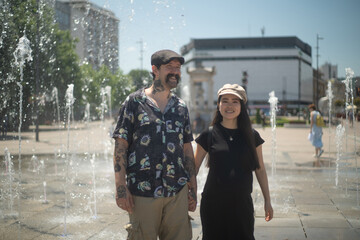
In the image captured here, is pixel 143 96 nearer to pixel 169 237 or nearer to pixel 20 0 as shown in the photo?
pixel 169 237

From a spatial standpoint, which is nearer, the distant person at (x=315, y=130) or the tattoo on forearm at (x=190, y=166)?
the tattoo on forearm at (x=190, y=166)

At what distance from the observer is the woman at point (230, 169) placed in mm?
3033

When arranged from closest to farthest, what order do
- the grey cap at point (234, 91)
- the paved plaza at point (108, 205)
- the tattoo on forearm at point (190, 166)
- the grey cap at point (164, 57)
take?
the grey cap at point (164, 57) → the tattoo on forearm at point (190, 166) → the grey cap at point (234, 91) → the paved plaza at point (108, 205)

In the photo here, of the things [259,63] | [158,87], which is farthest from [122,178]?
[259,63]

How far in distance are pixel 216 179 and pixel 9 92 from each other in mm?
10507

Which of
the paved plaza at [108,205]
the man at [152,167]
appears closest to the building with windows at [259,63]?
the paved plaza at [108,205]

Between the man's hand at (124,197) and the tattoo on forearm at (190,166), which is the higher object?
the tattoo on forearm at (190,166)

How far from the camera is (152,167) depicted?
Answer: 2658mm

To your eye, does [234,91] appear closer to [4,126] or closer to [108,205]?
[108,205]

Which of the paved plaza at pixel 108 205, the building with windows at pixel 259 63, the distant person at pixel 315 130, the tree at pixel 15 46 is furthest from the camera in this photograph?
the building with windows at pixel 259 63

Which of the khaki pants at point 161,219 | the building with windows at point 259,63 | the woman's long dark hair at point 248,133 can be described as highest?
the building with windows at point 259,63

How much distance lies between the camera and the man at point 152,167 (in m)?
2.66

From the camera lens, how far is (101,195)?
724 cm

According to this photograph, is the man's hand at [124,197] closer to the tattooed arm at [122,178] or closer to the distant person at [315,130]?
the tattooed arm at [122,178]
